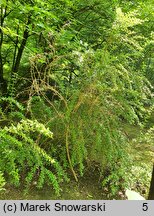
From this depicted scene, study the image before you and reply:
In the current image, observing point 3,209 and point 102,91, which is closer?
point 3,209

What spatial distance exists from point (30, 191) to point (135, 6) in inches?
119

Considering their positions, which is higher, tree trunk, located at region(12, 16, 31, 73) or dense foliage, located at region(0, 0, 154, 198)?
tree trunk, located at region(12, 16, 31, 73)

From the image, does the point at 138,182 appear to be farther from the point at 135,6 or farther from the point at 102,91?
the point at 135,6

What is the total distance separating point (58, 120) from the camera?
3.59 meters


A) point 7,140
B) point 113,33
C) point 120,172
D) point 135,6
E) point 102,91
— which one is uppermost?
point 135,6

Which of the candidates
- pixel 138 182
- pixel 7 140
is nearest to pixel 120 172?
pixel 138 182

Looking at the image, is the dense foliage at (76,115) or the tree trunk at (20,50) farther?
the tree trunk at (20,50)

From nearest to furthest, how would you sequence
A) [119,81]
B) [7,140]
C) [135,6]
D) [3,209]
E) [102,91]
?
[3,209], [7,140], [102,91], [119,81], [135,6]

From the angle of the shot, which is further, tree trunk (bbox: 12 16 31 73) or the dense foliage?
tree trunk (bbox: 12 16 31 73)

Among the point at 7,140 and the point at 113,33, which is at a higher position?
the point at 113,33

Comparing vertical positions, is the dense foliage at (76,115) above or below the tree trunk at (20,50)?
below

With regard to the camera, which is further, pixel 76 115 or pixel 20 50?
pixel 20 50

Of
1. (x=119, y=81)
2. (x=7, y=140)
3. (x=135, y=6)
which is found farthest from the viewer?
(x=135, y=6)

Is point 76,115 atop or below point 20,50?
below
